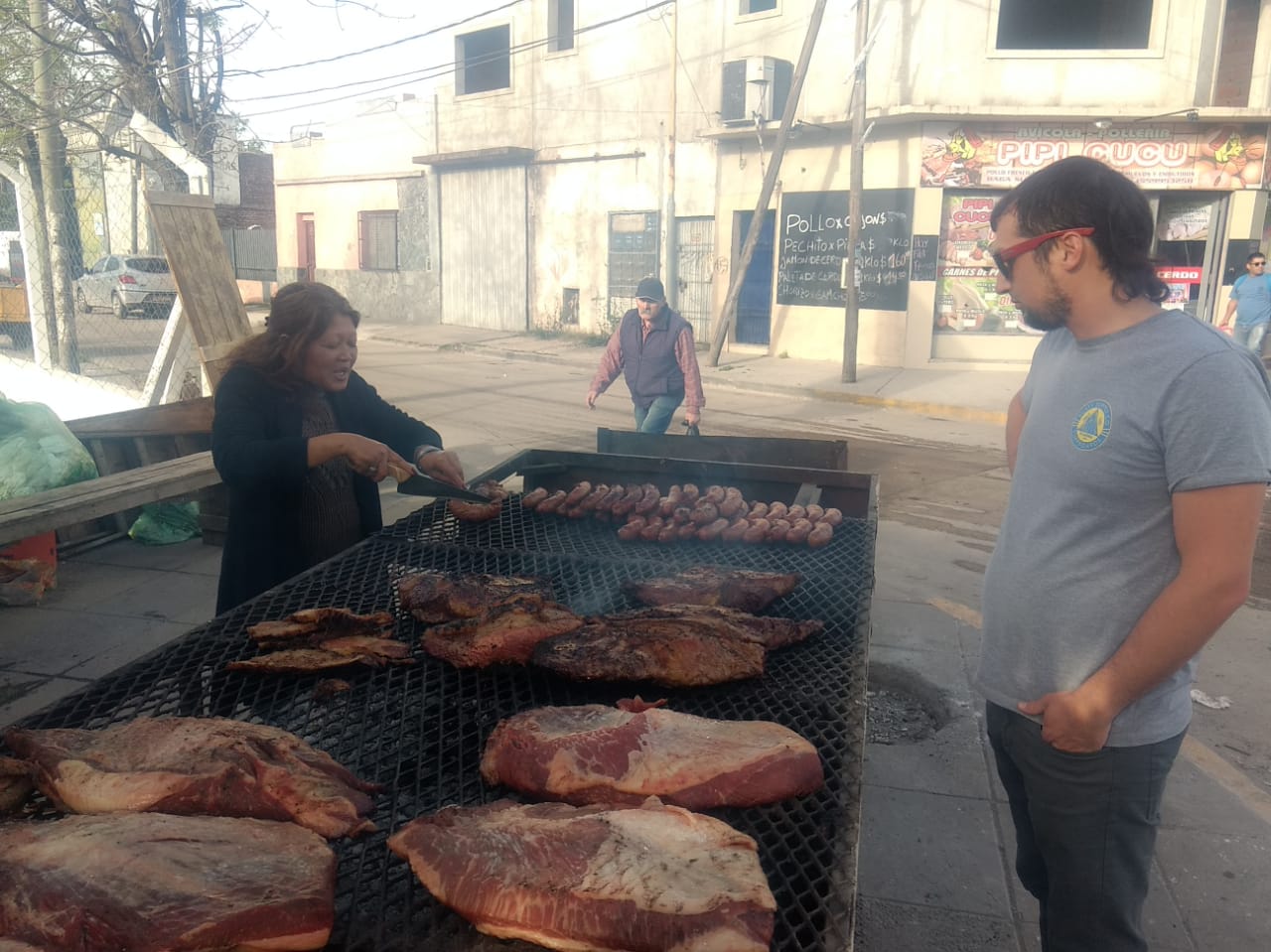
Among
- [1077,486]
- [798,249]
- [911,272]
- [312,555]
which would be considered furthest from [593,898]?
[798,249]

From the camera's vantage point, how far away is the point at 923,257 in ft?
→ 55.0

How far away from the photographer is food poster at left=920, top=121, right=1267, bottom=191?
1563cm

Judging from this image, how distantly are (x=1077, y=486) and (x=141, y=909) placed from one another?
196 centimetres

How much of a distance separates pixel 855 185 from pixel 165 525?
465 inches

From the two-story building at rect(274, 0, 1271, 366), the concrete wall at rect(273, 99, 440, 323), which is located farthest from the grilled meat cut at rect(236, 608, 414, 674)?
the concrete wall at rect(273, 99, 440, 323)

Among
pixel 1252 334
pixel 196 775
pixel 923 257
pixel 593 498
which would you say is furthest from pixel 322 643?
pixel 923 257

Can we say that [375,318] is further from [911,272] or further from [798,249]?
[911,272]

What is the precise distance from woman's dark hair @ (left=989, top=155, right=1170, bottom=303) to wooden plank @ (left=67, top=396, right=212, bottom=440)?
645cm

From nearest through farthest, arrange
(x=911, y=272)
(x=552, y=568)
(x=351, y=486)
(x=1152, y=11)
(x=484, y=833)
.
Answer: (x=484, y=833) < (x=552, y=568) < (x=351, y=486) < (x=1152, y=11) < (x=911, y=272)

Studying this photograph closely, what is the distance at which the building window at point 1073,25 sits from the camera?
54.7 ft

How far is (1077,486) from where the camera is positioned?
201cm

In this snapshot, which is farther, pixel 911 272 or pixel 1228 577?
pixel 911 272

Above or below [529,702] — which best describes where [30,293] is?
above

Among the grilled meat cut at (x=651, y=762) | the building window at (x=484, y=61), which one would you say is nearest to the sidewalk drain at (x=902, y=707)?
the grilled meat cut at (x=651, y=762)
